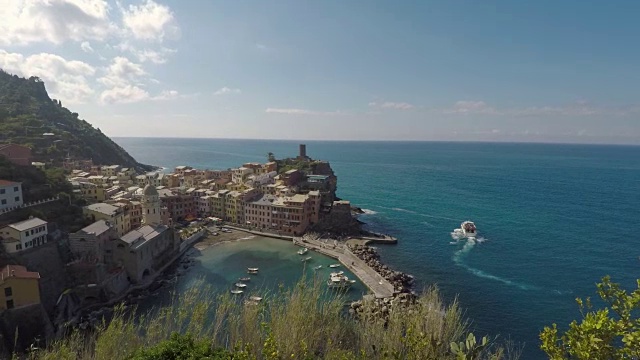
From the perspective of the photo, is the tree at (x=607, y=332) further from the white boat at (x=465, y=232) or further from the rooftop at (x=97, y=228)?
the white boat at (x=465, y=232)

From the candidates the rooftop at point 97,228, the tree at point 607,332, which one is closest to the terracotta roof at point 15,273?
the rooftop at point 97,228

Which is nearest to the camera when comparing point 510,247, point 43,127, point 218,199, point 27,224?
point 27,224

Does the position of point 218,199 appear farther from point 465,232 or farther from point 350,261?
point 465,232

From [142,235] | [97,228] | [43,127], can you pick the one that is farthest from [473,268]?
[43,127]

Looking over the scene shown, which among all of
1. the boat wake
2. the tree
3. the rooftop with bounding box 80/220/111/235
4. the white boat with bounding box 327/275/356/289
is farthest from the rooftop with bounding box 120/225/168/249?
the tree

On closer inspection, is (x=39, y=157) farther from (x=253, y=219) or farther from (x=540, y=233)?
(x=540, y=233)
